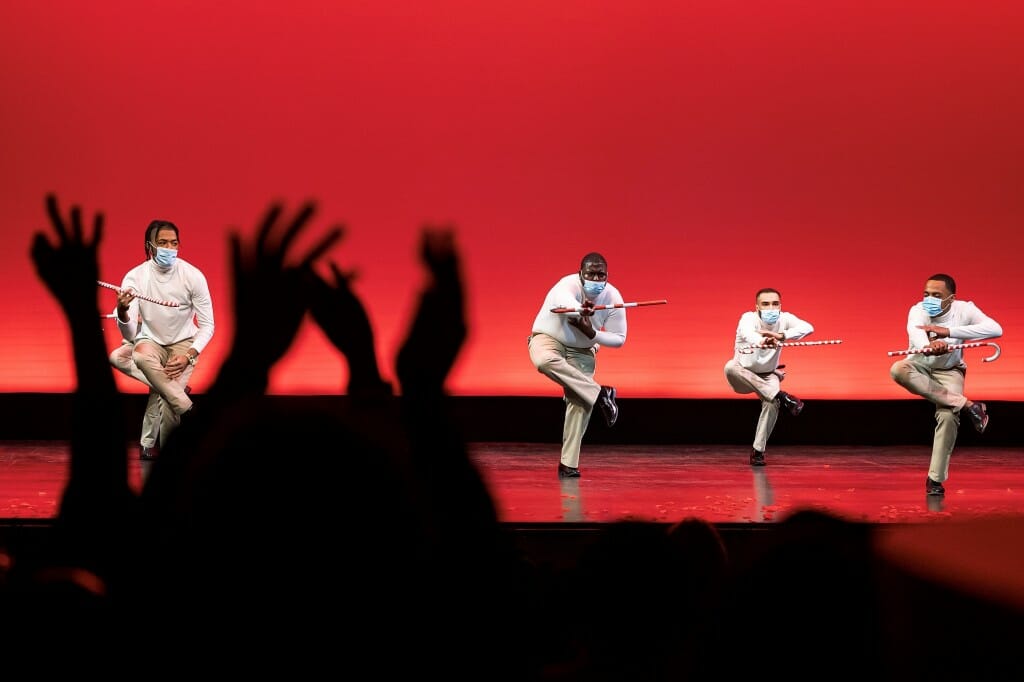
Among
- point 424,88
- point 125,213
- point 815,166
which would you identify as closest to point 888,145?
point 815,166

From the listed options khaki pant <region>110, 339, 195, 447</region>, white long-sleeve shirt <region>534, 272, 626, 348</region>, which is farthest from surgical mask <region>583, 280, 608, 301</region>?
khaki pant <region>110, 339, 195, 447</region>

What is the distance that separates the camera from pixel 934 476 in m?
6.12

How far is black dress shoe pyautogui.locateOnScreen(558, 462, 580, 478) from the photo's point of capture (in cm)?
677

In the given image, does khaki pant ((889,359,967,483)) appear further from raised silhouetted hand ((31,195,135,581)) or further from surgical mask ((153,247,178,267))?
raised silhouetted hand ((31,195,135,581))

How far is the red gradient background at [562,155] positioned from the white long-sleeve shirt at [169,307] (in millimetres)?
1489

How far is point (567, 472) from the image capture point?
22.4 feet

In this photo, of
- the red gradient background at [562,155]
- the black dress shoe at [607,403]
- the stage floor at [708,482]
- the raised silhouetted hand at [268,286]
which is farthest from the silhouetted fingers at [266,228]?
the red gradient background at [562,155]

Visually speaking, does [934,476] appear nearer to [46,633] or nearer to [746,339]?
[746,339]

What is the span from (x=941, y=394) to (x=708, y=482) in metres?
1.44

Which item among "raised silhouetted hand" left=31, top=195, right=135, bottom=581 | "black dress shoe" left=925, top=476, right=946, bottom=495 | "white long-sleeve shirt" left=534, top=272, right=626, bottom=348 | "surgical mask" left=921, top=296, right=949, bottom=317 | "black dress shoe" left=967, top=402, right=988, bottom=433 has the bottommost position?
"black dress shoe" left=925, top=476, right=946, bottom=495

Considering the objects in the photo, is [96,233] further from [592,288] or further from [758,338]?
[758,338]

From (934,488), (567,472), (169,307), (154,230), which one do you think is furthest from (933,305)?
(154,230)

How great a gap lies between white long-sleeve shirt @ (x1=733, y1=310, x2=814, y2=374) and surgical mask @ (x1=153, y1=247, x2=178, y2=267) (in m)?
3.99

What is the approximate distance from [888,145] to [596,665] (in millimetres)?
8538
